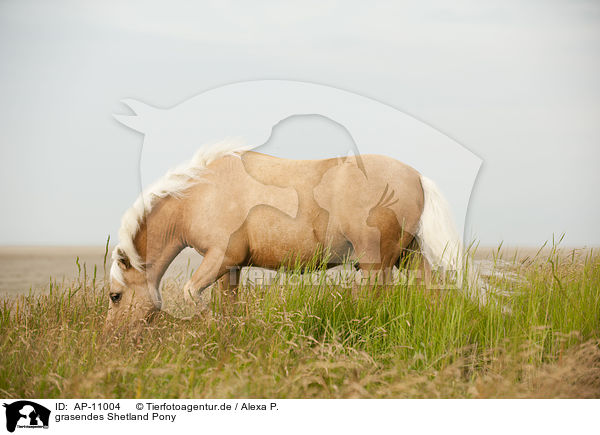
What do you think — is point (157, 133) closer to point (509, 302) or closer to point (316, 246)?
point (316, 246)

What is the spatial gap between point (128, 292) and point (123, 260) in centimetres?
29

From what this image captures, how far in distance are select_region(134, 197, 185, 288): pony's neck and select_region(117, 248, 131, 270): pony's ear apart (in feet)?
0.42

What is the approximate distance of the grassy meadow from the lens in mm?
3051

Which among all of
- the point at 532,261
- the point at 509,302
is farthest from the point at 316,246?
the point at 532,261

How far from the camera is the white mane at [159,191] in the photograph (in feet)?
14.5

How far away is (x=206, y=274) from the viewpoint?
4.36 metres

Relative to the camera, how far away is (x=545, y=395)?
3.08m

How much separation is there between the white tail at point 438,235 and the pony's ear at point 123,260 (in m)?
2.55

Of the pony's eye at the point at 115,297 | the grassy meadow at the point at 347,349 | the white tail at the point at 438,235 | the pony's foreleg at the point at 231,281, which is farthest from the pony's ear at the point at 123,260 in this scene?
the white tail at the point at 438,235

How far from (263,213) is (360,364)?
1798mm
